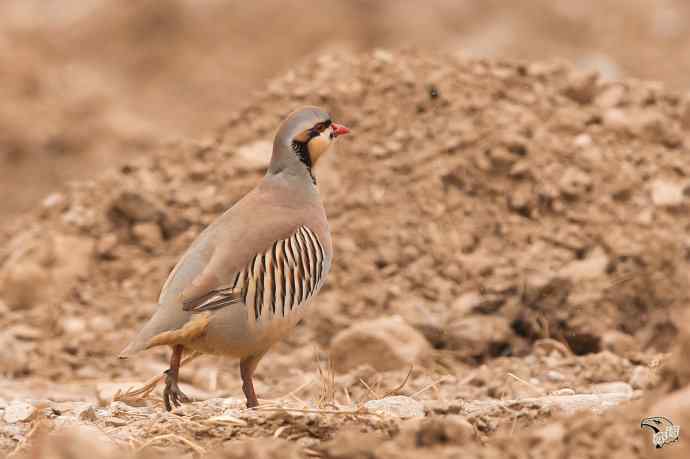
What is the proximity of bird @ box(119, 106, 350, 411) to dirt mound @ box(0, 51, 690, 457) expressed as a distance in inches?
37.5

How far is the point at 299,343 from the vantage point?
7.49m

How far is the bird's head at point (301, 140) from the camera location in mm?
5785

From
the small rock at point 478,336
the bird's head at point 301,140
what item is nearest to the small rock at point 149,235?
the small rock at point 478,336

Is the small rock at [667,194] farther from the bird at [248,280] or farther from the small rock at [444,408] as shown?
the small rock at [444,408]

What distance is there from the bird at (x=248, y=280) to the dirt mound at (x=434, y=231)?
95 centimetres

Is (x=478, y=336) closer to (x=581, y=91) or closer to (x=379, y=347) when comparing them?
(x=379, y=347)

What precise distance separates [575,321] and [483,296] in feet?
Answer: 1.91

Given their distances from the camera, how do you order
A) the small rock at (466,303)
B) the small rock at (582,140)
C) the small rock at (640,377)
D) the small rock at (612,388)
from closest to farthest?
the small rock at (612,388), the small rock at (640,377), the small rock at (466,303), the small rock at (582,140)

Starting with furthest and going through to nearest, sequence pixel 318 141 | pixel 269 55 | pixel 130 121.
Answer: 1. pixel 269 55
2. pixel 130 121
3. pixel 318 141

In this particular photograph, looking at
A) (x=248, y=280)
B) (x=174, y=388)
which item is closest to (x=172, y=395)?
(x=174, y=388)

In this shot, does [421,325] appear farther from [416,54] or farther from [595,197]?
[416,54]

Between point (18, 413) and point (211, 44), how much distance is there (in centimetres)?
1377

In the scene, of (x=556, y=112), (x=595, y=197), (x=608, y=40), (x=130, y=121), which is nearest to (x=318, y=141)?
(x=595, y=197)

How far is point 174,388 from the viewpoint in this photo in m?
5.08
